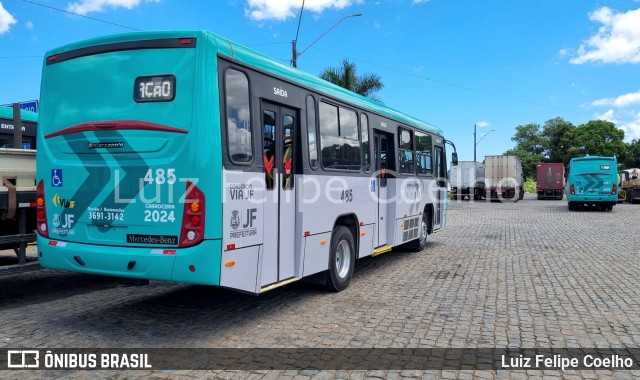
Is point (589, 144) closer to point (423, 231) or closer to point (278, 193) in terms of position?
point (423, 231)

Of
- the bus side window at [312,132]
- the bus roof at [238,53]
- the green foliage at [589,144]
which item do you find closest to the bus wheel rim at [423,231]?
the bus roof at [238,53]

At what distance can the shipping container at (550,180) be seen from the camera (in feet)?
130

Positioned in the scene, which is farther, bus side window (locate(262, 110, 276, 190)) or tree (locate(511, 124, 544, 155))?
tree (locate(511, 124, 544, 155))

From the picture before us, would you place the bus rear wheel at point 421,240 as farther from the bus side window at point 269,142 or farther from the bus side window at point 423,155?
the bus side window at point 269,142

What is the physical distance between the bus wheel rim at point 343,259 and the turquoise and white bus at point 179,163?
833 millimetres

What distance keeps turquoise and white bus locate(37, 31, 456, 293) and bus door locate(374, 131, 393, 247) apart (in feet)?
7.89

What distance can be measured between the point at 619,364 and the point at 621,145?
239 feet

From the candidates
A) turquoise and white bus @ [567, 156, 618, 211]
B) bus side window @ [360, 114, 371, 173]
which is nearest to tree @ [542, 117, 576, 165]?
turquoise and white bus @ [567, 156, 618, 211]

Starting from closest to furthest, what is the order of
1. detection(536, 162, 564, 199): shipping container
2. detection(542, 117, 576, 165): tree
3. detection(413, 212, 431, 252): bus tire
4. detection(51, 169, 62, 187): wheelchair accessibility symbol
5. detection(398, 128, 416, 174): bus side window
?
detection(51, 169, 62, 187): wheelchair accessibility symbol → detection(398, 128, 416, 174): bus side window → detection(413, 212, 431, 252): bus tire → detection(536, 162, 564, 199): shipping container → detection(542, 117, 576, 165): tree

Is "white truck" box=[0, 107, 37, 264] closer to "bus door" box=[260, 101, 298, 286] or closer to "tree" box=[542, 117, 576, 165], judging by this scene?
"bus door" box=[260, 101, 298, 286]

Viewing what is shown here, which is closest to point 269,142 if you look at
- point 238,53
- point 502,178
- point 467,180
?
point 238,53

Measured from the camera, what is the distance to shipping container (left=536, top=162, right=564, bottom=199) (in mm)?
39688

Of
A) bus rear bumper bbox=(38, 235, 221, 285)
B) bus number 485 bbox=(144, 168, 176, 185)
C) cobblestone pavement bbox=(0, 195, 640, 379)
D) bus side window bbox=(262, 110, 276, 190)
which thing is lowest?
cobblestone pavement bbox=(0, 195, 640, 379)

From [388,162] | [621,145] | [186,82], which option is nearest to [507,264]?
[388,162]
